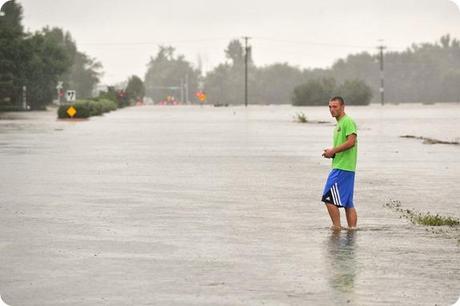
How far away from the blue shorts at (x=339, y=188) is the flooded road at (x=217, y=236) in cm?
41

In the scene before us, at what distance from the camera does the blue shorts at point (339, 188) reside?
1187 centimetres

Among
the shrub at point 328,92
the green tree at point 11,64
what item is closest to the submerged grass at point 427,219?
the green tree at point 11,64

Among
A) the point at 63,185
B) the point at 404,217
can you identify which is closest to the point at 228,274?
the point at 404,217

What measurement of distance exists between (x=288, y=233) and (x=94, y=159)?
1413cm

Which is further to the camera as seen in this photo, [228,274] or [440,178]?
[440,178]

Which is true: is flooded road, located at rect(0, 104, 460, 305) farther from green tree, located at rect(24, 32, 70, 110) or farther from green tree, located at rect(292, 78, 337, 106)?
green tree, located at rect(292, 78, 337, 106)

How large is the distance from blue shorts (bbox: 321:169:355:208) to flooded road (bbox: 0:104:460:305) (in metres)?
0.41

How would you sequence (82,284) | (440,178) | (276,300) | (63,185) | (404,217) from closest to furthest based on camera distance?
(276,300)
(82,284)
(404,217)
(63,185)
(440,178)

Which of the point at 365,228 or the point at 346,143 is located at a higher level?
the point at 346,143

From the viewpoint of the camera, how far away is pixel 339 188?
11.9 meters

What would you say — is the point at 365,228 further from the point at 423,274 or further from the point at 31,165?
the point at 31,165

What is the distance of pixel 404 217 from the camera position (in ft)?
43.9

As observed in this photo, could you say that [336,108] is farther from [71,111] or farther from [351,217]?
[71,111]

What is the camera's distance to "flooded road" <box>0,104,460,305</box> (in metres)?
8.22
